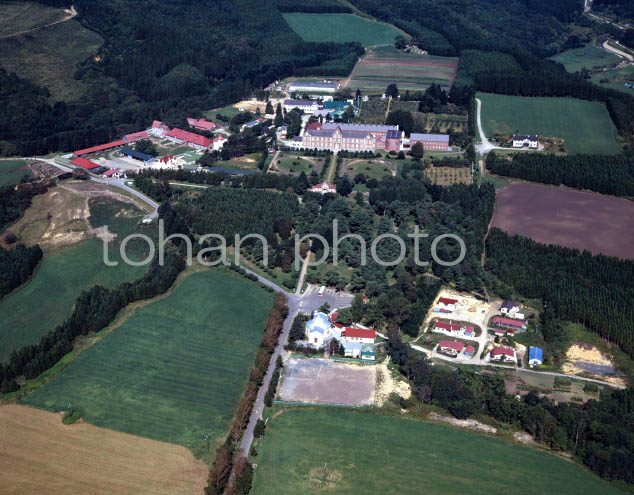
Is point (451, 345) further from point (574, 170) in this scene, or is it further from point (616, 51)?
point (616, 51)

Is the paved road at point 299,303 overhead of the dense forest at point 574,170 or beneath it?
beneath

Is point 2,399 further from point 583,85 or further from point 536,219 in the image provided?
point 583,85

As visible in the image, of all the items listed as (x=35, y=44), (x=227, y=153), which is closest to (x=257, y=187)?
(x=227, y=153)

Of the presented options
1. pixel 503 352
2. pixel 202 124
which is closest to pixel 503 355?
pixel 503 352

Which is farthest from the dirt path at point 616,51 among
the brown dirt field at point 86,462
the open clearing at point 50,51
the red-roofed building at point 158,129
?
the brown dirt field at point 86,462

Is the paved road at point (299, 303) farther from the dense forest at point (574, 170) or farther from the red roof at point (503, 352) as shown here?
the dense forest at point (574, 170)

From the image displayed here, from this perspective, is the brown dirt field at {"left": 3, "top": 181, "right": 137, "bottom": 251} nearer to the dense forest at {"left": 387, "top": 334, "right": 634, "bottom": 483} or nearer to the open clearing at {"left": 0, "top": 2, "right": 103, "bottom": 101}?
the open clearing at {"left": 0, "top": 2, "right": 103, "bottom": 101}
